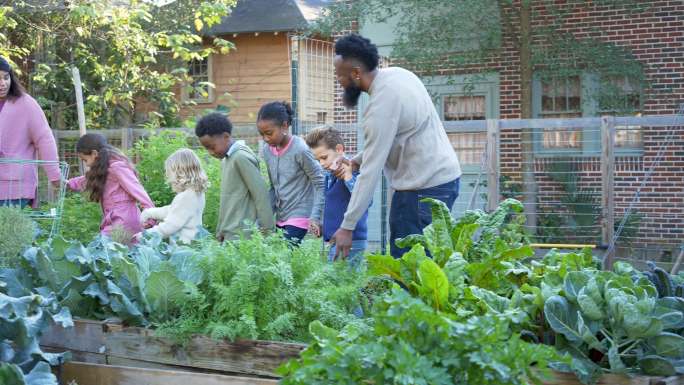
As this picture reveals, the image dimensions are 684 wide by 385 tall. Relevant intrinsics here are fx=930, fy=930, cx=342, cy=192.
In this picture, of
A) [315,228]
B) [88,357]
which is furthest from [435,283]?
[315,228]

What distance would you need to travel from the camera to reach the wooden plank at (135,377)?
13.3 ft

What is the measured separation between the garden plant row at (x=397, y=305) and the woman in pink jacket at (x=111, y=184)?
162 centimetres

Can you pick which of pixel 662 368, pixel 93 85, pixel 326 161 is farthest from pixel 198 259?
pixel 93 85

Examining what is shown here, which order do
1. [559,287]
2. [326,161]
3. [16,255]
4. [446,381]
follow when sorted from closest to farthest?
1. [446,381]
2. [559,287]
3. [16,255]
4. [326,161]

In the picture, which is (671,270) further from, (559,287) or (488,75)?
(559,287)

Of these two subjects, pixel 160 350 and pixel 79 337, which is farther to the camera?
Result: pixel 79 337

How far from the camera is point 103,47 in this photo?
19062 mm

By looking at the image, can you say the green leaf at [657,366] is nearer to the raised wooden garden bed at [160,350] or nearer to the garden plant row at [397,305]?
the garden plant row at [397,305]

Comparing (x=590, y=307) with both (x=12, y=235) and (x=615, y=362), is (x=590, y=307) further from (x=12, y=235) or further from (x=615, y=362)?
(x=12, y=235)

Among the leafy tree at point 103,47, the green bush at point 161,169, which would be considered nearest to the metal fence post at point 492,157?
the green bush at point 161,169

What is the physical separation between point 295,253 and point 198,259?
1.67 ft

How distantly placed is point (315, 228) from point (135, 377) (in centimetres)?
219

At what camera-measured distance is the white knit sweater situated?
6.62 m

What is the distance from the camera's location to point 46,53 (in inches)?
755
